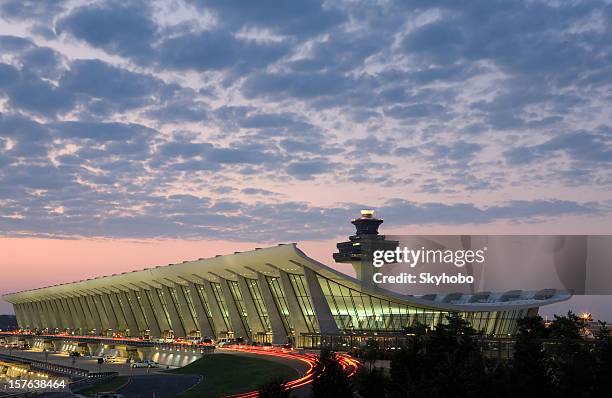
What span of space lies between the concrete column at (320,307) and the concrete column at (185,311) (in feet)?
125

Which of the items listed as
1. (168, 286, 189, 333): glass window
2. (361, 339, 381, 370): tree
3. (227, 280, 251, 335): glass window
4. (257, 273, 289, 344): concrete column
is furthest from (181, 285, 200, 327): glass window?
(361, 339, 381, 370): tree

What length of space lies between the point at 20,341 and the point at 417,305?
11735cm

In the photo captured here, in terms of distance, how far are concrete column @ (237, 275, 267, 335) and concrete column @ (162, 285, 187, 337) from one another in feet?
88.2

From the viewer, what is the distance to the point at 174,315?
397ft

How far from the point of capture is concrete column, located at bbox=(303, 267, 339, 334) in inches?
3157

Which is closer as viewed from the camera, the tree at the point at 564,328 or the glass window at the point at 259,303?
the tree at the point at 564,328

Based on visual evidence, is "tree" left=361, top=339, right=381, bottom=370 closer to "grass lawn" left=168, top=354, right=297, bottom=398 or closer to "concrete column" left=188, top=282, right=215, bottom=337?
"grass lawn" left=168, top=354, right=297, bottom=398

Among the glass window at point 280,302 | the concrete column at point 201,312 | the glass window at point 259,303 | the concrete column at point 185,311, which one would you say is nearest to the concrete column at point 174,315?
the concrete column at point 185,311

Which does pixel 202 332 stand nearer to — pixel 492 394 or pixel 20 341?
pixel 20 341

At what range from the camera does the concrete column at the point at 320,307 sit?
263 feet

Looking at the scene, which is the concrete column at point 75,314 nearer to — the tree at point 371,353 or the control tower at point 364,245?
the control tower at point 364,245

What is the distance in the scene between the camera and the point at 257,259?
8219 cm

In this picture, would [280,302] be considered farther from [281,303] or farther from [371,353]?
[371,353]

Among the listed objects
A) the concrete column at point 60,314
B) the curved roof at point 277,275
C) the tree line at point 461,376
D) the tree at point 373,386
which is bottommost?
the concrete column at point 60,314
